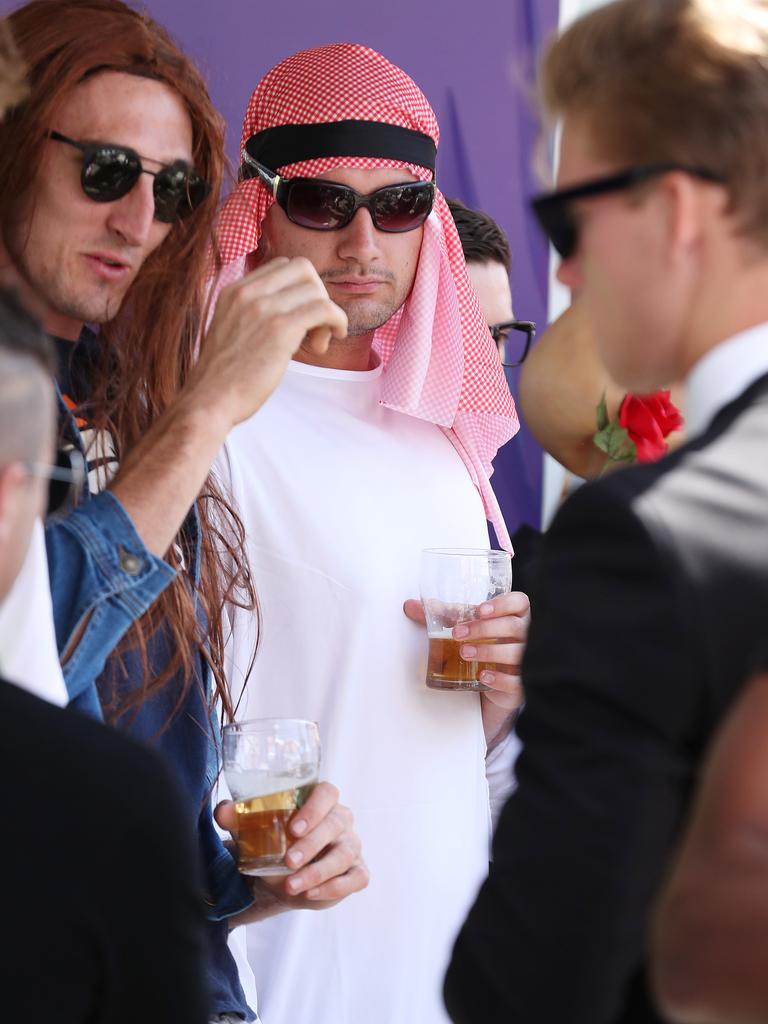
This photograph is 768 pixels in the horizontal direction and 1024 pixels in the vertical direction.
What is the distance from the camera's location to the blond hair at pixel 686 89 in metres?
1.20

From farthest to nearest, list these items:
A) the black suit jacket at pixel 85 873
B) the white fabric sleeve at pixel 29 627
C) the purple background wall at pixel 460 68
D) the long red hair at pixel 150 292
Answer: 1. the purple background wall at pixel 460 68
2. the long red hair at pixel 150 292
3. the white fabric sleeve at pixel 29 627
4. the black suit jacket at pixel 85 873

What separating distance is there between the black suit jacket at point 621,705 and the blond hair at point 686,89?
23 centimetres

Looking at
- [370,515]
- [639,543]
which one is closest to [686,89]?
[639,543]

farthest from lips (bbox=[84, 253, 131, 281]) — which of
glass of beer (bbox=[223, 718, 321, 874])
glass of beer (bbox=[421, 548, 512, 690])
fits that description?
glass of beer (bbox=[223, 718, 321, 874])

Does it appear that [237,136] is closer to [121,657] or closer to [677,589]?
[121,657]

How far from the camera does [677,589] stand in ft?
3.49

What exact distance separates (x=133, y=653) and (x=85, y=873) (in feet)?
3.05

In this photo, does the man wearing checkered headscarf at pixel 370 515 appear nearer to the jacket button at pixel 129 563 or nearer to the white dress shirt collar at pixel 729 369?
the jacket button at pixel 129 563

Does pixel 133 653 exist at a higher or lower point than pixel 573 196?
lower

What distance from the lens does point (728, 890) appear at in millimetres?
888

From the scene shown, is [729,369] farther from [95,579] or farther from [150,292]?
[150,292]

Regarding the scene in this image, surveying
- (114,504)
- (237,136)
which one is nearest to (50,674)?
(114,504)

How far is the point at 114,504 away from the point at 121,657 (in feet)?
1.10

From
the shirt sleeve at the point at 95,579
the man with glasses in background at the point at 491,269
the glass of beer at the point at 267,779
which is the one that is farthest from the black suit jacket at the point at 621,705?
the man with glasses in background at the point at 491,269
